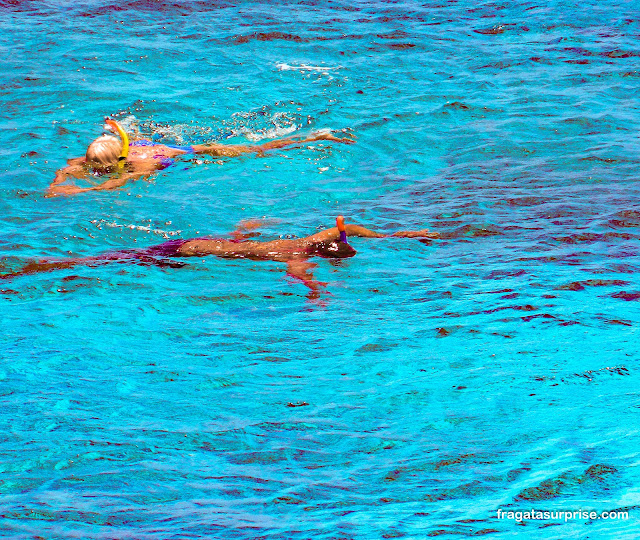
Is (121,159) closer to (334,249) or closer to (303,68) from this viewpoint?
(334,249)

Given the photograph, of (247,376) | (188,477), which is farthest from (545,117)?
(188,477)

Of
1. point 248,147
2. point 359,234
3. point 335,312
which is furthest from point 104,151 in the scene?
point 335,312

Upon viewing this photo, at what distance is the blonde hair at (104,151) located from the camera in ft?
27.9

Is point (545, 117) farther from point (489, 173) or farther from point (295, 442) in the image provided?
point (295, 442)

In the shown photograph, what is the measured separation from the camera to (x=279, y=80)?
40.2 ft

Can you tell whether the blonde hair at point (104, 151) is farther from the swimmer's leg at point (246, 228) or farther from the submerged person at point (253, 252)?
the swimmer's leg at point (246, 228)

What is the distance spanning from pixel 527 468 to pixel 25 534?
2.66 meters

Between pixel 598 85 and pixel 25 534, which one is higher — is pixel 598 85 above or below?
above

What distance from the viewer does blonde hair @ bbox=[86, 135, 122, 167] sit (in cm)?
850

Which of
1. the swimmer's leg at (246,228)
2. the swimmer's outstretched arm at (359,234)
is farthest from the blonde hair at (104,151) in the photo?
the swimmer's outstretched arm at (359,234)

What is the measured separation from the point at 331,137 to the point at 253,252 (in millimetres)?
3755

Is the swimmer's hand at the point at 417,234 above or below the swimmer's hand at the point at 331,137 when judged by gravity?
below

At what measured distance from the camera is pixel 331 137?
10156mm

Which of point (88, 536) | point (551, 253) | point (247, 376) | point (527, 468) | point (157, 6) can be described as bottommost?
point (88, 536)
